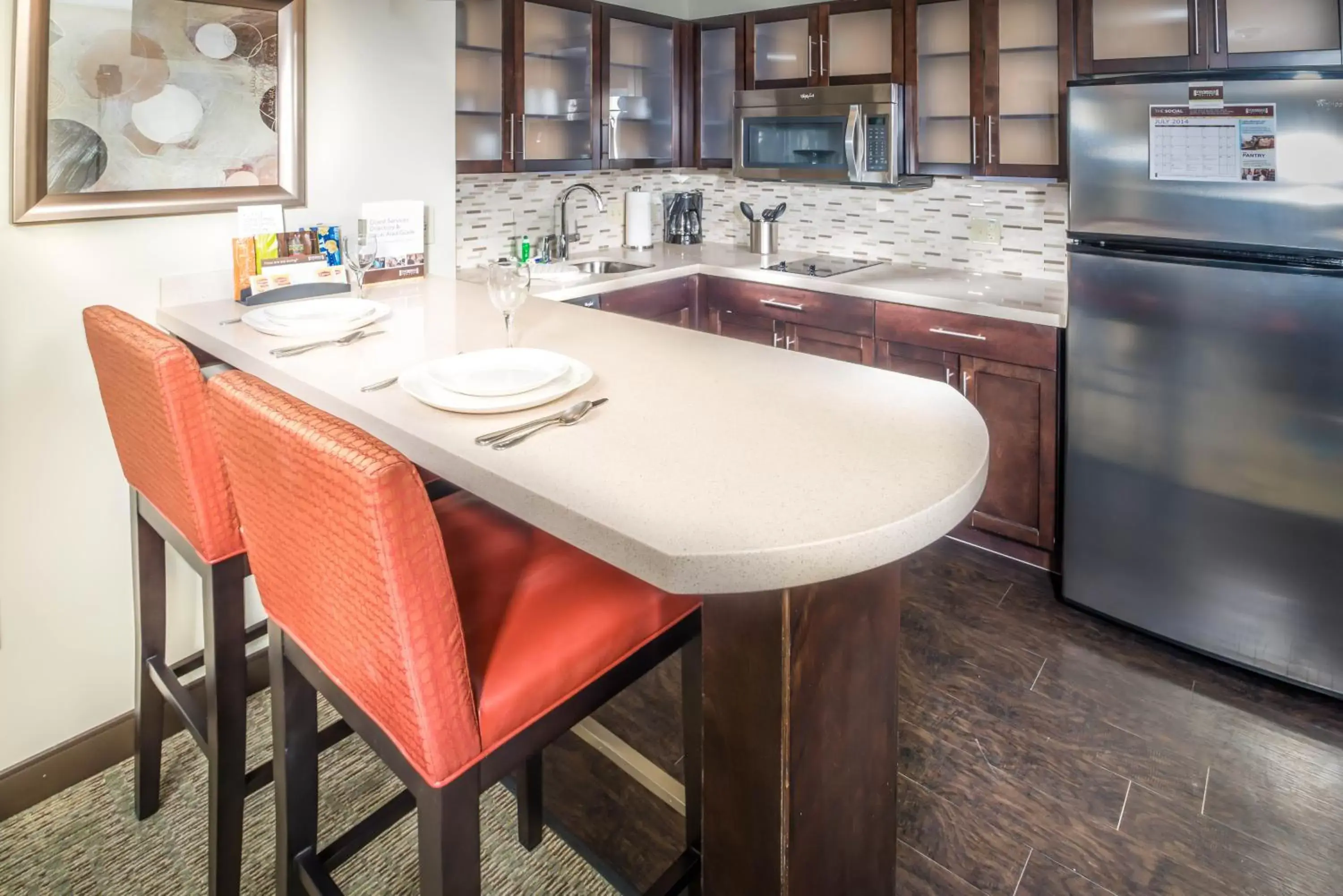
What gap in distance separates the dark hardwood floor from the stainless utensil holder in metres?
2.03

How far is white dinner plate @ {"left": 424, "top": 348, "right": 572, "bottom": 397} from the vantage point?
4.08 feet

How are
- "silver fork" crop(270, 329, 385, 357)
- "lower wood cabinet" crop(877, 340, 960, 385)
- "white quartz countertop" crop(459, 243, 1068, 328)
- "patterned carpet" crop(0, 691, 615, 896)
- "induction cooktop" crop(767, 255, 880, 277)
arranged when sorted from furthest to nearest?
"induction cooktop" crop(767, 255, 880, 277) < "lower wood cabinet" crop(877, 340, 960, 385) < "white quartz countertop" crop(459, 243, 1068, 328) < "patterned carpet" crop(0, 691, 615, 896) < "silver fork" crop(270, 329, 385, 357)

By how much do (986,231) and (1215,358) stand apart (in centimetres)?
129

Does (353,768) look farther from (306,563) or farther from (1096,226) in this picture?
(1096,226)

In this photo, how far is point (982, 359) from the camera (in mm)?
2844

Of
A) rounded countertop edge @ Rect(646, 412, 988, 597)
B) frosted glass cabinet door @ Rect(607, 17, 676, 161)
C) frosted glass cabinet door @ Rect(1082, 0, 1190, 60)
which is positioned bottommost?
rounded countertop edge @ Rect(646, 412, 988, 597)

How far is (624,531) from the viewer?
840 mm

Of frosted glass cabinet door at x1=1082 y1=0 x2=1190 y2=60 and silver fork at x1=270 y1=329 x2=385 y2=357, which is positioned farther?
frosted glass cabinet door at x1=1082 y1=0 x2=1190 y2=60

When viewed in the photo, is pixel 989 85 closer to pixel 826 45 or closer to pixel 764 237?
pixel 826 45

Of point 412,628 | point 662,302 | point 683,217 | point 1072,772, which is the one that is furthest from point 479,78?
point 1072,772

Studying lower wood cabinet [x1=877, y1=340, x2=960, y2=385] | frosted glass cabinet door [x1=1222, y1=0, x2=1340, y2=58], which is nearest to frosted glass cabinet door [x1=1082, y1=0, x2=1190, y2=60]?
frosted glass cabinet door [x1=1222, y1=0, x2=1340, y2=58]

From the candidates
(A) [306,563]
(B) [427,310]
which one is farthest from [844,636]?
(B) [427,310]

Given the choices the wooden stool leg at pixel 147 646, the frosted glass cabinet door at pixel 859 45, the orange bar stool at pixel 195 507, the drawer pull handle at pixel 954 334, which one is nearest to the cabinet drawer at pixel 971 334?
the drawer pull handle at pixel 954 334

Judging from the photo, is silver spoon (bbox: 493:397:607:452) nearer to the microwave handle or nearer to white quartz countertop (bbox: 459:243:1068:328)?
white quartz countertop (bbox: 459:243:1068:328)
